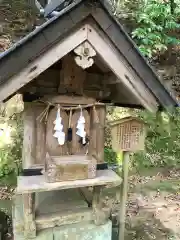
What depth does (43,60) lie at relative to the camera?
2174 mm

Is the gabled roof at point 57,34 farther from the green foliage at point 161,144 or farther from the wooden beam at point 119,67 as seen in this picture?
the green foliage at point 161,144

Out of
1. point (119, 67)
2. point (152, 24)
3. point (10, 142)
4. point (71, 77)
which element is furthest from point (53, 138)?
point (152, 24)

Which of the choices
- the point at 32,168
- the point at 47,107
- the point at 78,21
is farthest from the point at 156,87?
the point at 32,168

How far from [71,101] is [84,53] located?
0.79 metres

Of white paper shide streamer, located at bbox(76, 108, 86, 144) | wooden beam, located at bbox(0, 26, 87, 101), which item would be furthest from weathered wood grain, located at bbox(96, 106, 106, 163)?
wooden beam, located at bbox(0, 26, 87, 101)

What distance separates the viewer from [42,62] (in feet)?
7.13

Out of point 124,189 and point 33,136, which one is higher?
point 33,136

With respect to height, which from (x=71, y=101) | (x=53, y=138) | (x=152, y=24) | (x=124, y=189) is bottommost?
(x=124, y=189)

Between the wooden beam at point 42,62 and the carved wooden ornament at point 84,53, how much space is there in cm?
4

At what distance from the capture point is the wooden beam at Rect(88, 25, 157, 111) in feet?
7.38

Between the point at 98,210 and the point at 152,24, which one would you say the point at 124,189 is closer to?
the point at 98,210

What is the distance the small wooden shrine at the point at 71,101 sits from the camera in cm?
215

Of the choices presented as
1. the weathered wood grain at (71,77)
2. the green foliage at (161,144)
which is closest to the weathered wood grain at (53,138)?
the weathered wood grain at (71,77)

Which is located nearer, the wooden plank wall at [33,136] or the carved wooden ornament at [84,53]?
the carved wooden ornament at [84,53]
